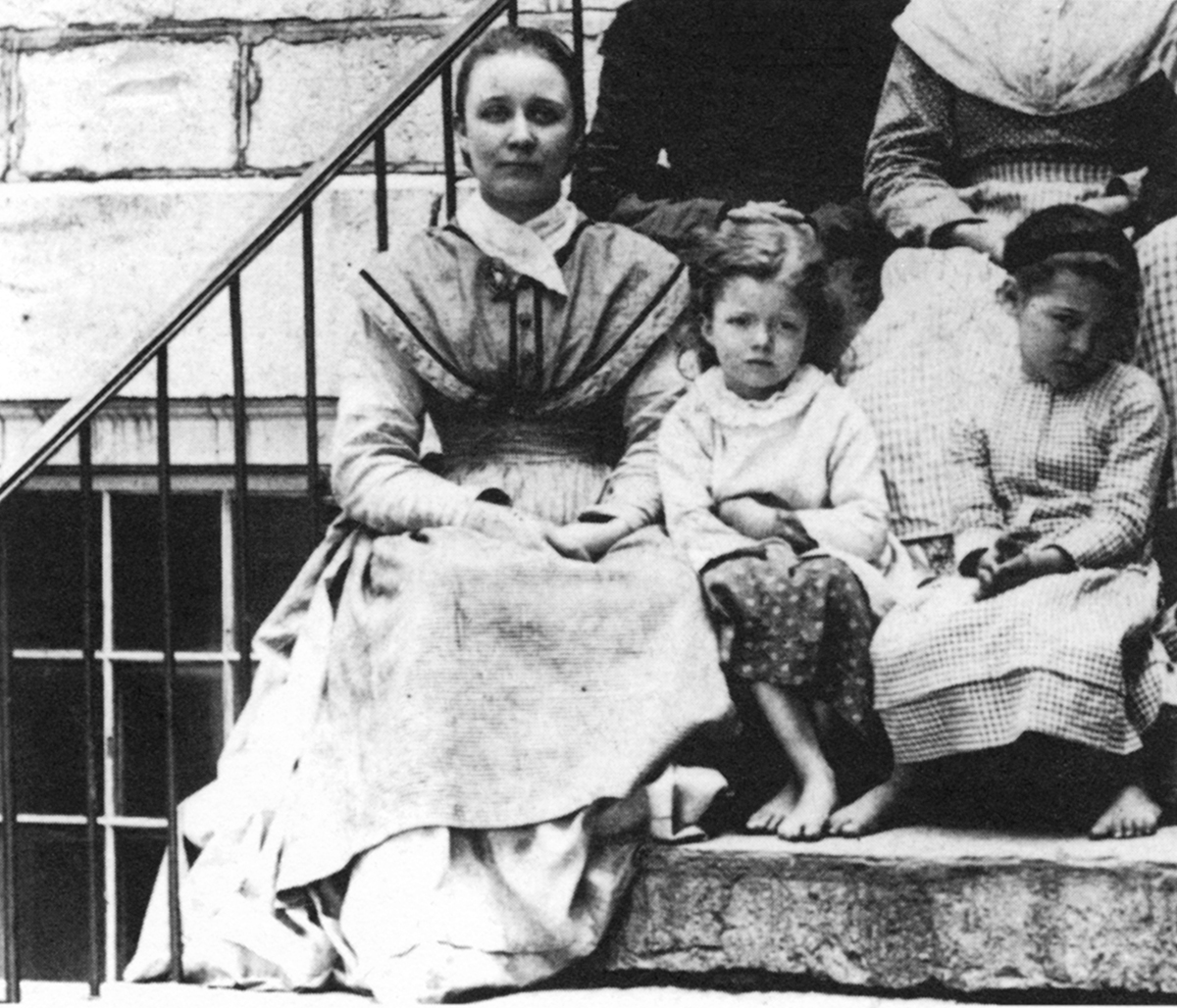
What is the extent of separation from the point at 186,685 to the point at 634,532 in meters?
1.91

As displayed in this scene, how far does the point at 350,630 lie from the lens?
13.1 ft

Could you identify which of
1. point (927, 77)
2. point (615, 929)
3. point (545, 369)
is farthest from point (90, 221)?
point (615, 929)

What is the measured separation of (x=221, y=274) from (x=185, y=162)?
1562 mm

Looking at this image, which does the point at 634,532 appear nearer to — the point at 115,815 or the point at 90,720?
the point at 90,720

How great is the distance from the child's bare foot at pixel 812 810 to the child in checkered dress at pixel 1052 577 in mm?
46

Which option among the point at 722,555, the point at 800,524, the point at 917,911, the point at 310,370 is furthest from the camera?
the point at 310,370

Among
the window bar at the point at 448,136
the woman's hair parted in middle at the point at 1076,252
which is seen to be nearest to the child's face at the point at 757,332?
the woman's hair parted in middle at the point at 1076,252

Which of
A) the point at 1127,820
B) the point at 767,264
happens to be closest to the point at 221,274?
the point at 767,264

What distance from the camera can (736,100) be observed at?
4875 millimetres

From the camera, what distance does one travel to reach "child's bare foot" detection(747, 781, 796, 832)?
3850 millimetres

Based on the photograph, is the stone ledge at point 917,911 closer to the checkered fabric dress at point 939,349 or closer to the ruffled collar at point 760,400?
the checkered fabric dress at point 939,349

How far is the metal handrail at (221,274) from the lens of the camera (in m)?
4.16

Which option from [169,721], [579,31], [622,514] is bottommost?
[169,721]

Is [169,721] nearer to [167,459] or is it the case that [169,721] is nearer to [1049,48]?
[167,459]
